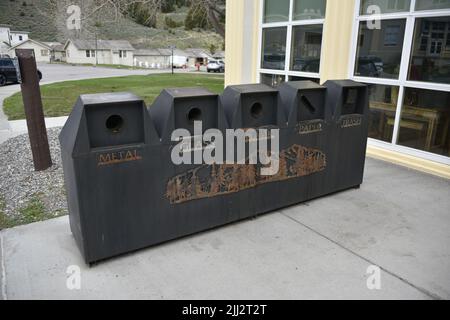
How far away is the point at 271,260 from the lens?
3.06 m

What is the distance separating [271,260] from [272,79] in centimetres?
613

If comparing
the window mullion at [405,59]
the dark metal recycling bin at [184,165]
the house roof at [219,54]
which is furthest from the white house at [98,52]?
the dark metal recycling bin at [184,165]

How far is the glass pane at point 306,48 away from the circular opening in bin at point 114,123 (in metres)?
5.38

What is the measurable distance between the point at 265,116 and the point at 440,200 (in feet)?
8.04

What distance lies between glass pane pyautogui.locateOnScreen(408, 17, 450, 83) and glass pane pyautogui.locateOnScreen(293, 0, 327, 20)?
6.97 ft

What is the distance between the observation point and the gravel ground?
4.46 m

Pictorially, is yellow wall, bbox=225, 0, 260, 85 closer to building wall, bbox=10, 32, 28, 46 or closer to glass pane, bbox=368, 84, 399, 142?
glass pane, bbox=368, 84, 399, 142

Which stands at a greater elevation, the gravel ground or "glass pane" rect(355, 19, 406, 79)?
"glass pane" rect(355, 19, 406, 79)

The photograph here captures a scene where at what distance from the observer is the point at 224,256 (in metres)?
3.11

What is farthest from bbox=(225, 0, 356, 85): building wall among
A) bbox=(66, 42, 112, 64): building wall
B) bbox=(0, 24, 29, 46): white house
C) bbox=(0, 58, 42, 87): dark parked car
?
bbox=(0, 24, 29, 46): white house

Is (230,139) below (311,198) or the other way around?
the other way around

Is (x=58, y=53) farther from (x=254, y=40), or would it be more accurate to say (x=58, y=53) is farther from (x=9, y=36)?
(x=254, y=40)
